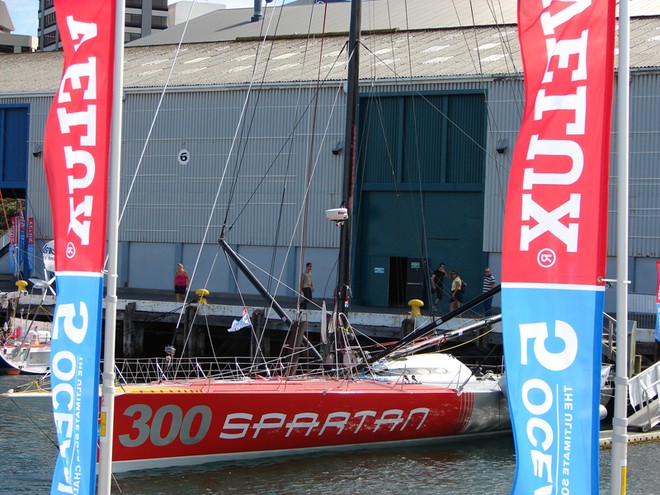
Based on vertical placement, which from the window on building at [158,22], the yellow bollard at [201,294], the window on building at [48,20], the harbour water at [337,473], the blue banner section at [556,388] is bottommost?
the harbour water at [337,473]

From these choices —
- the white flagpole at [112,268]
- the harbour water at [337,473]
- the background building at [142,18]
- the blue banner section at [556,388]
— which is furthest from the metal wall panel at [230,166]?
the background building at [142,18]

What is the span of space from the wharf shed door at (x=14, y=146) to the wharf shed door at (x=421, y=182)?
14.5 m

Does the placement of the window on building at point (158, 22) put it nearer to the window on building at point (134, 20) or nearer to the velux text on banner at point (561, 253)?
the window on building at point (134, 20)

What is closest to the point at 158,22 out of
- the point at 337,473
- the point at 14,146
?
the point at 14,146

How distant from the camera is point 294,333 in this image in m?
19.1

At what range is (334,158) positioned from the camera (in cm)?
3434

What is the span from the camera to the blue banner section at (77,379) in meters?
8.48

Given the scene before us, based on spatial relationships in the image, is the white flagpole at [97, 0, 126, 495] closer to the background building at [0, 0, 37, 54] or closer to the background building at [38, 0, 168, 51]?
the background building at [38, 0, 168, 51]

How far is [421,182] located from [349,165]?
539 inches

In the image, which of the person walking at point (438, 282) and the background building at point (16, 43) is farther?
the background building at point (16, 43)

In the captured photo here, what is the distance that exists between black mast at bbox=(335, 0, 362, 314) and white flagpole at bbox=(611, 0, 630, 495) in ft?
38.0

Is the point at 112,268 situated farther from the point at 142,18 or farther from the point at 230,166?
the point at 142,18

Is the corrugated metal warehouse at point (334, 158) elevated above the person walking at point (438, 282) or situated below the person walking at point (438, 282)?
above

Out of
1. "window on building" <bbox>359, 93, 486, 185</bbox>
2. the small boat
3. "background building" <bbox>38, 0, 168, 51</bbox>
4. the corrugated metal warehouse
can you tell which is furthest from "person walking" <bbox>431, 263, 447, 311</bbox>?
"background building" <bbox>38, 0, 168, 51</bbox>
